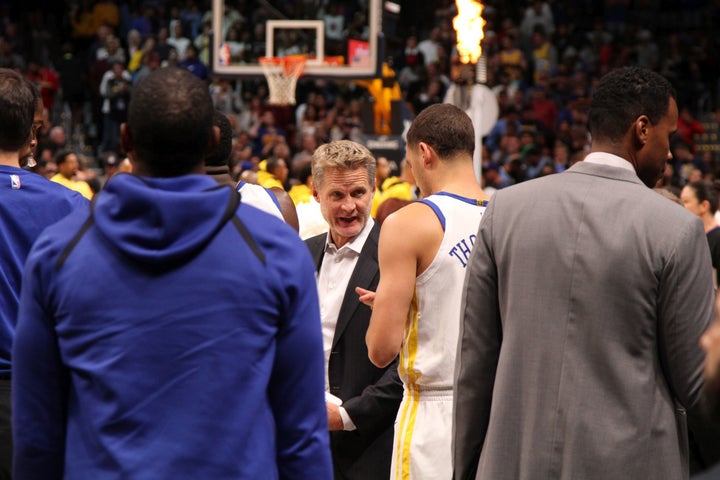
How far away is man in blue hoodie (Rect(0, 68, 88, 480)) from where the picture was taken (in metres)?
3.61

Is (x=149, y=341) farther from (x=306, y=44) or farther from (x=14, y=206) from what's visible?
(x=306, y=44)

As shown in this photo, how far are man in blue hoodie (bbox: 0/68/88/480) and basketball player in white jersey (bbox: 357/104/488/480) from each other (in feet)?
3.80

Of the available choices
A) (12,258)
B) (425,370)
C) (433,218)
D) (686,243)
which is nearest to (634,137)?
(686,243)

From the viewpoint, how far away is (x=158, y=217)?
2.36 m

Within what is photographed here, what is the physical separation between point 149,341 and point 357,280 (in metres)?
2.20

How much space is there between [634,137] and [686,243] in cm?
42

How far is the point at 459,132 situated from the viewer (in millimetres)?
4117

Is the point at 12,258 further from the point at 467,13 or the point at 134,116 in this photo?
the point at 467,13

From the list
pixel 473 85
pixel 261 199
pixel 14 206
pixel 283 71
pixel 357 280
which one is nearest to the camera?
pixel 14 206

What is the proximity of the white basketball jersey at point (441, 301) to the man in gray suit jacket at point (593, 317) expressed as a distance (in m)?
0.62

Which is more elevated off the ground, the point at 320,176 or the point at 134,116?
the point at 134,116

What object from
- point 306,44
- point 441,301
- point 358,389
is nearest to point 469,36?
point 306,44

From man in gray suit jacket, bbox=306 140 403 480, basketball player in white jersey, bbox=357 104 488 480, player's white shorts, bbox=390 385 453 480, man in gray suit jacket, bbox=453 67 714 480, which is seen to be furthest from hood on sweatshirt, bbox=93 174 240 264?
man in gray suit jacket, bbox=306 140 403 480

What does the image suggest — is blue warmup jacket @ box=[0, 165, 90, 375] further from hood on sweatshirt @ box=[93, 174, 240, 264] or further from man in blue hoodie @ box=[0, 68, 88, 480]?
hood on sweatshirt @ box=[93, 174, 240, 264]
